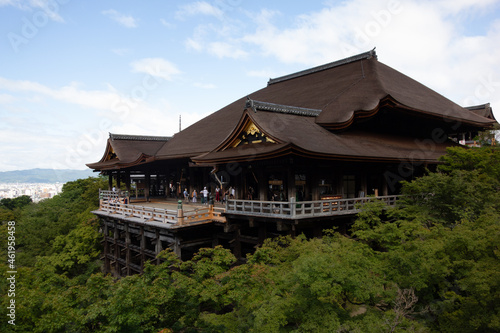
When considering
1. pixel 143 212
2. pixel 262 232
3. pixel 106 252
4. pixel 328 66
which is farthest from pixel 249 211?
pixel 328 66

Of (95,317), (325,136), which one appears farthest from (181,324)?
(325,136)

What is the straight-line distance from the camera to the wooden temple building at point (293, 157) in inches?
612

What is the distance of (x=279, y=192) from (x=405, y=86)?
1560 cm

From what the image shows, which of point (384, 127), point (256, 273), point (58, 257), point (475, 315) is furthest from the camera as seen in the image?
point (58, 257)

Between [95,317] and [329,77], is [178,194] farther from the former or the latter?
[95,317]

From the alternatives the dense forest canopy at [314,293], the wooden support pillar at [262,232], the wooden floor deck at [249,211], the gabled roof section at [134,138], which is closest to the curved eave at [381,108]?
the wooden floor deck at [249,211]

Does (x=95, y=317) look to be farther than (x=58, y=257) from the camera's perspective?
No

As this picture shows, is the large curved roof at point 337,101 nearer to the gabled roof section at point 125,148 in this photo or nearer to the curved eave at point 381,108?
the curved eave at point 381,108

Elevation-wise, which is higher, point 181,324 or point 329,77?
point 329,77

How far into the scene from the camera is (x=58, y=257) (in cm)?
2473

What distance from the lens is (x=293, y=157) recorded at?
47.9ft

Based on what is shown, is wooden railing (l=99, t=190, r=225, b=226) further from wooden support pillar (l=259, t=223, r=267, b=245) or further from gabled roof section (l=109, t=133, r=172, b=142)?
gabled roof section (l=109, t=133, r=172, b=142)

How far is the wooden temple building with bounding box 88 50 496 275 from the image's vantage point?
15539 mm

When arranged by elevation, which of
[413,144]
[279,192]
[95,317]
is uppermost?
[413,144]
